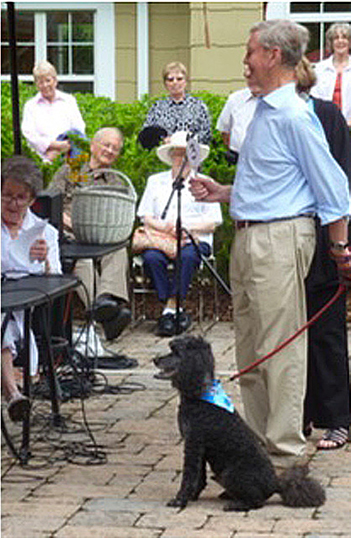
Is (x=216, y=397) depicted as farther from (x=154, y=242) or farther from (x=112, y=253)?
(x=154, y=242)

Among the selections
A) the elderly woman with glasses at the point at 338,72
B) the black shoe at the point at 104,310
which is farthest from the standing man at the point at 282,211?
the elderly woman with glasses at the point at 338,72

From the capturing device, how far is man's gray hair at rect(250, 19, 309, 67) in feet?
20.9

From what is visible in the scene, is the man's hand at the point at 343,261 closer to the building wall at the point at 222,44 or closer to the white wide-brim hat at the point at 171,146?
the white wide-brim hat at the point at 171,146

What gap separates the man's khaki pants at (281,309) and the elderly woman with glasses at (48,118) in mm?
5152

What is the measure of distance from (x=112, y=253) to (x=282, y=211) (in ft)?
9.47

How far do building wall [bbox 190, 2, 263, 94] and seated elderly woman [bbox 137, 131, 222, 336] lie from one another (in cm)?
422

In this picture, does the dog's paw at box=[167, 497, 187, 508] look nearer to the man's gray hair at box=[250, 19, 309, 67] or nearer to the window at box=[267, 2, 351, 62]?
the man's gray hair at box=[250, 19, 309, 67]

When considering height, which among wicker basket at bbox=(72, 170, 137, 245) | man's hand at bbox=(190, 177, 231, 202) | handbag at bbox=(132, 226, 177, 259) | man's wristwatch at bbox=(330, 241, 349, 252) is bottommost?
handbag at bbox=(132, 226, 177, 259)

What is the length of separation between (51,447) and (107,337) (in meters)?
2.74

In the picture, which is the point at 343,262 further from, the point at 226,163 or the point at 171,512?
the point at 226,163

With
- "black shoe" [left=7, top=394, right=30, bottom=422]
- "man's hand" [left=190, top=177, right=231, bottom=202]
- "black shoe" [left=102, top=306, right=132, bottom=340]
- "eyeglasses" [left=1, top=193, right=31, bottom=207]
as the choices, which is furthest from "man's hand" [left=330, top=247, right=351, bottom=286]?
"black shoe" [left=102, top=306, right=132, bottom=340]

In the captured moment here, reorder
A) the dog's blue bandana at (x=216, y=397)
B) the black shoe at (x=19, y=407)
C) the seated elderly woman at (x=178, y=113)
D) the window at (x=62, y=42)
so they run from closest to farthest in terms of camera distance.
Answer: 1. the dog's blue bandana at (x=216, y=397)
2. the black shoe at (x=19, y=407)
3. the seated elderly woman at (x=178, y=113)
4. the window at (x=62, y=42)

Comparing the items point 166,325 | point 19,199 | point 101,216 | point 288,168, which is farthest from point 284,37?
point 166,325

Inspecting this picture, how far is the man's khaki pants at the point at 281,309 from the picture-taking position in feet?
21.0
